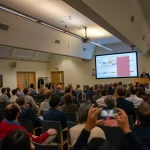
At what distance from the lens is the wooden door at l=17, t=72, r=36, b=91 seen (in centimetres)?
1359

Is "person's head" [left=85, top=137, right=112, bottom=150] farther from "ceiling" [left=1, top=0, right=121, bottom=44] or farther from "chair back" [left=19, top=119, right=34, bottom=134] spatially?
"ceiling" [left=1, top=0, right=121, bottom=44]

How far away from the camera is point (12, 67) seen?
1273cm

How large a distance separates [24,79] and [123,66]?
6463mm

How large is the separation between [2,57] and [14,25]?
15.5 feet

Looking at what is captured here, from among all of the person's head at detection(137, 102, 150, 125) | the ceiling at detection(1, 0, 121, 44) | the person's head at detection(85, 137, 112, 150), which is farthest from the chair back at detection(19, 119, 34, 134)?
the ceiling at detection(1, 0, 121, 44)

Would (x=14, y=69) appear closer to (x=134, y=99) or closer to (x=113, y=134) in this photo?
(x=134, y=99)

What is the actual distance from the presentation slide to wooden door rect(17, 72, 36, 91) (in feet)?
14.6

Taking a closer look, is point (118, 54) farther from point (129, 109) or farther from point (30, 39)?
point (129, 109)

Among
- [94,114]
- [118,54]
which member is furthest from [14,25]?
[118,54]

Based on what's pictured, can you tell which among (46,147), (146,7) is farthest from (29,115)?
(146,7)

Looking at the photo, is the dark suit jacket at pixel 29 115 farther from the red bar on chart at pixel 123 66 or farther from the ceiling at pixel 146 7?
the red bar on chart at pixel 123 66

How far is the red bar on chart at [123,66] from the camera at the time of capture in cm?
1367

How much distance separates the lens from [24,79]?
13961mm

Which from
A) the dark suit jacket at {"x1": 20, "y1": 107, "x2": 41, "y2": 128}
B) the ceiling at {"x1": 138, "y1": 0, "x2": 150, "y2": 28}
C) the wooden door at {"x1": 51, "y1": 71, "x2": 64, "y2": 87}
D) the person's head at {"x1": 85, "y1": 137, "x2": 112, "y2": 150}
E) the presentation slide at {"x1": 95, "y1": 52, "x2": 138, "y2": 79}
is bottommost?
the dark suit jacket at {"x1": 20, "y1": 107, "x2": 41, "y2": 128}
